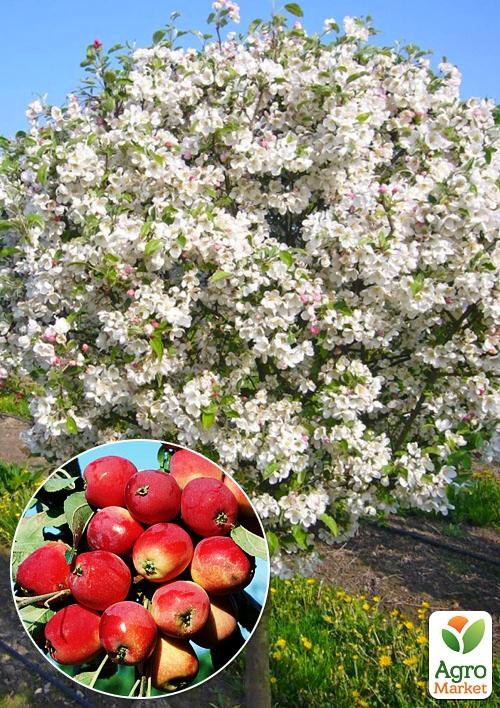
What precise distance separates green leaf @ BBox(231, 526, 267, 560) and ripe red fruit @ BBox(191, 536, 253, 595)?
0.09 ft

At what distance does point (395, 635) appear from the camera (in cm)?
470

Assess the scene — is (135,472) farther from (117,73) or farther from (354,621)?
(354,621)

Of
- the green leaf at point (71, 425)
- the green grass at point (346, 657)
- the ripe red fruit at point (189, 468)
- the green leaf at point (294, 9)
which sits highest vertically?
the green leaf at point (294, 9)

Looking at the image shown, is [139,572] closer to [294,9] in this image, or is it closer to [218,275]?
[218,275]

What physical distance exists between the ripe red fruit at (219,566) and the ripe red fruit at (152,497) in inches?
5.2

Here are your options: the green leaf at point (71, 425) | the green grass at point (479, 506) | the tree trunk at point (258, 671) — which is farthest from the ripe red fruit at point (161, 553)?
the green grass at point (479, 506)

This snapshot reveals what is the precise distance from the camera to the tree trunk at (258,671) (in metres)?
3.67

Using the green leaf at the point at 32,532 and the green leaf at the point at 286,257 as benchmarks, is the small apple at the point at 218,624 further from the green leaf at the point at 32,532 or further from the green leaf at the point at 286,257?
the green leaf at the point at 286,257

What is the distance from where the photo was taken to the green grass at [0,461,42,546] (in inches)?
272

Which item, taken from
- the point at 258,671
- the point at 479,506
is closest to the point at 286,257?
the point at 258,671

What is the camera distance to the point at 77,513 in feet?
7.42

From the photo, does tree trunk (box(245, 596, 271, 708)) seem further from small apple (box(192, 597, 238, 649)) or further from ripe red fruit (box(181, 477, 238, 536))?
ripe red fruit (box(181, 477, 238, 536))

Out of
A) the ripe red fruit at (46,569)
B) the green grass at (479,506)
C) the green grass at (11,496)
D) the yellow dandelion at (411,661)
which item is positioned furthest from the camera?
the green grass at (479,506)

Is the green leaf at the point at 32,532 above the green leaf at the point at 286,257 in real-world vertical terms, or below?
below
